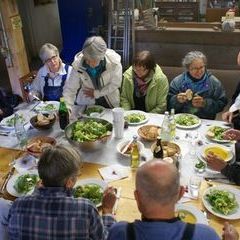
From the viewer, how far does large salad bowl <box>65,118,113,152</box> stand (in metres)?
2.16

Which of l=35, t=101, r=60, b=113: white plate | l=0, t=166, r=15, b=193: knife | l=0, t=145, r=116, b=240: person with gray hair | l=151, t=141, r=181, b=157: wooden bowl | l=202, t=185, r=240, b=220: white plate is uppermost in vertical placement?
l=0, t=145, r=116, b=240: person with gray hair

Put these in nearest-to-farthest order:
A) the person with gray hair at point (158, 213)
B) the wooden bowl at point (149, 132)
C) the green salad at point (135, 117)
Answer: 1. the person with gray hair at point (158, 213)
2. the wooden bowl at point (149, 132)
3. the green salad at point (135, 117)

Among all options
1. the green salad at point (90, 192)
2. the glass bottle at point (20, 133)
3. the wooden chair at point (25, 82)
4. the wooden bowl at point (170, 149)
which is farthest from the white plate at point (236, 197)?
the wooden chair at point (25, 82)

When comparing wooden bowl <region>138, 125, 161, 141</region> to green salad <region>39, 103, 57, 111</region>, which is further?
green salad <region>39, 103, 57, 111</region>

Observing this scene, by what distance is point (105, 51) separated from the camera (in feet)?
9.36

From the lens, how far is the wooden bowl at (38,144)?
209 centimetres

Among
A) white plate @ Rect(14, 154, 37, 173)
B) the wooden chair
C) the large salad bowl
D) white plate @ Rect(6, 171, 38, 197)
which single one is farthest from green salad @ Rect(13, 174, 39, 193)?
the wooden chair

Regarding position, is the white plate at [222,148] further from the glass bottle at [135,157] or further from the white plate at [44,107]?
the white plate at [44,107]

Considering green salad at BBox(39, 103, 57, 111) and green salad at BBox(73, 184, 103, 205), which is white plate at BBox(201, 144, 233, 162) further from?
green salad at BBox(39, 103, 57, 111)

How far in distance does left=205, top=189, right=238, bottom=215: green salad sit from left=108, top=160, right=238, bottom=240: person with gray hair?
0.47 metres

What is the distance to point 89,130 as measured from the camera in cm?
226

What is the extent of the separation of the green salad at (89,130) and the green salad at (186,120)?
607mm

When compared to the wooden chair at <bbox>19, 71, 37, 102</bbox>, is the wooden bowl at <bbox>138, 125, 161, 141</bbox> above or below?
above

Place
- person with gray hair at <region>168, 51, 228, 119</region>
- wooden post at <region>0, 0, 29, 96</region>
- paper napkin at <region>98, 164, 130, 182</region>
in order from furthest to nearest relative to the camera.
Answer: wooden post at <region>0, 0, 29, 96</region> < person with gray hair at <region>168, 51, 228, 119</region> < paper napkin at <region>98, 164, 130, 182</region>
